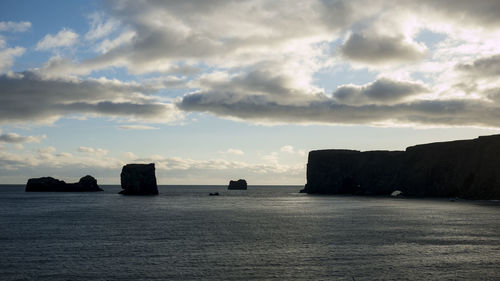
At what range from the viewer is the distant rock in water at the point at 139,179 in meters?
184

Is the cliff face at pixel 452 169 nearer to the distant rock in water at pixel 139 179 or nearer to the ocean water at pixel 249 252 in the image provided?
the ocean water at pixel 249 252

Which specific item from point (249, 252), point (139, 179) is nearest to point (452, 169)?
point (139, 179)

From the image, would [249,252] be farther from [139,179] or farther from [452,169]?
[139,179]

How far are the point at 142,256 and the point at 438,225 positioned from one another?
1751 inches

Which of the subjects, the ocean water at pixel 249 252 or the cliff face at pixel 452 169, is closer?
the ocean water at pixel 249 252

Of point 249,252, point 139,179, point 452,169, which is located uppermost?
point 452,169

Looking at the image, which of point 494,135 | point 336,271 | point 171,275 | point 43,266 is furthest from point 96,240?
point 494,135

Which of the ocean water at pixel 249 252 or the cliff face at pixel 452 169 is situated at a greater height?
the cliff face at pixel 452 169

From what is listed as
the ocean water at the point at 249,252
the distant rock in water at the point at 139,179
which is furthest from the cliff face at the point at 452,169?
the distant rock in water at the point at 139,179

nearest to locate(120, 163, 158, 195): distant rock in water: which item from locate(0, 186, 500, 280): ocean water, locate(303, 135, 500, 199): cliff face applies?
locate(303, 135, 500, 199): cliff face

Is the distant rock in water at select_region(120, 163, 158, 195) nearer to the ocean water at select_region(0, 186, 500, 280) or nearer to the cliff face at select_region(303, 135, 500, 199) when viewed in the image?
the cliff face at select_region(303, 135, 500, 199)

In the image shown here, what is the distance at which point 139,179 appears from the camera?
18838 cm

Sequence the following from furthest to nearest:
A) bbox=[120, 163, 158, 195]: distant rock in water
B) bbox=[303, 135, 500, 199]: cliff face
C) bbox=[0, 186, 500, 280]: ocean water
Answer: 1. bbox=[120, 163, 158, 195]: distant rock in water
2. bbox=[303, 135, 500, 199]: cliff face
3. bbox=[0, 186, 500, 280]: ocean water

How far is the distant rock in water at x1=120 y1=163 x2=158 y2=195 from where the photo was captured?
18400cm
